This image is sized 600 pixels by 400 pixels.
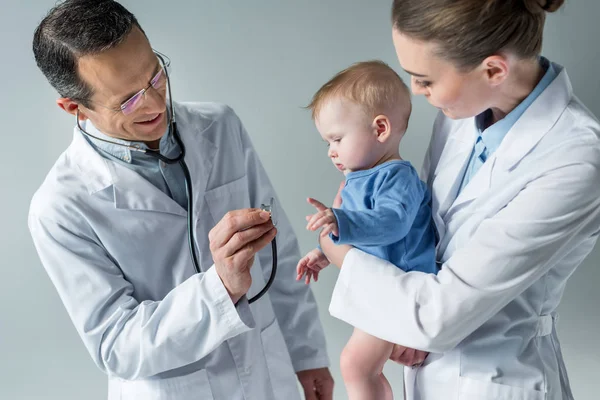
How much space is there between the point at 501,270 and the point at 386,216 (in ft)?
0.87

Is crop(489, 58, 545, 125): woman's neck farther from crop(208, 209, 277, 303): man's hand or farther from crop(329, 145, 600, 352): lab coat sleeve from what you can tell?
crop(208, 209, 277, 303): man's hand

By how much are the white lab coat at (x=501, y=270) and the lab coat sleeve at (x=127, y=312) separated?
0.27 meters

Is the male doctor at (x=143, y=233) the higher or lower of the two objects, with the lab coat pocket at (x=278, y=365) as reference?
higher

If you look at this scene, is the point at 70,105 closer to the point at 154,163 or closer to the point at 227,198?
the point at 154,163

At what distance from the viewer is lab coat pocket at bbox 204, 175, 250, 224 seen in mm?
1674

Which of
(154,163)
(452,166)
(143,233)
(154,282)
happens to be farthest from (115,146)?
Answer: (452,166)

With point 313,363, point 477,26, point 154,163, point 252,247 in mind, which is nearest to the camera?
point 477,26

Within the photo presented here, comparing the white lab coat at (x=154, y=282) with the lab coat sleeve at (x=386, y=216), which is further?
the white lab coat at (x=154, y=282)

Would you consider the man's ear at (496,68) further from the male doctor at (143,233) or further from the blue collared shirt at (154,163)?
the blue collared shirt at (154,163)

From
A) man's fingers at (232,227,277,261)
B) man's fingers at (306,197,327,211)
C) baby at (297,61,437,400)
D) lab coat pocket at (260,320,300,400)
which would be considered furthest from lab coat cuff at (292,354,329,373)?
man's fingers at (306,197,327,211)

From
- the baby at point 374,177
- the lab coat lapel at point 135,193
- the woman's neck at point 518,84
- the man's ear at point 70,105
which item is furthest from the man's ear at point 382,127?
the man's ear at point 70,105

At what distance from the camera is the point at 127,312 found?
1535mm

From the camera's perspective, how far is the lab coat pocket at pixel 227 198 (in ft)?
5.49

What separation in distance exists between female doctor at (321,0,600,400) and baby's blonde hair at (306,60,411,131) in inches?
6.4
